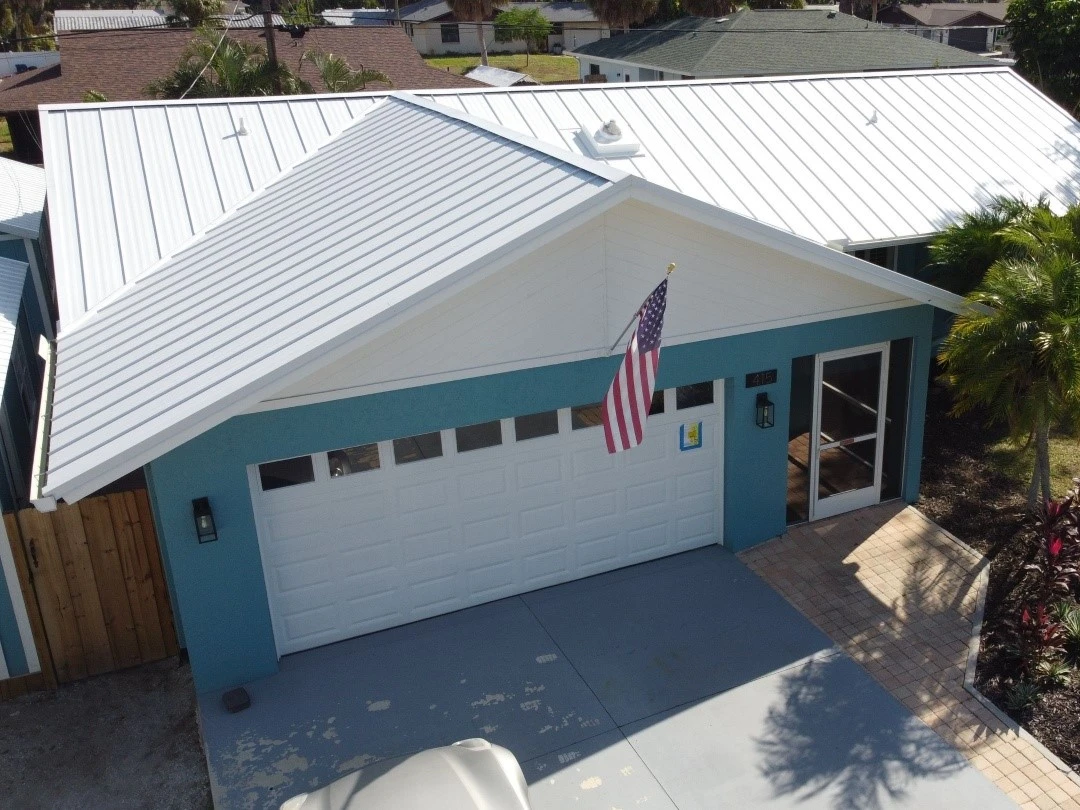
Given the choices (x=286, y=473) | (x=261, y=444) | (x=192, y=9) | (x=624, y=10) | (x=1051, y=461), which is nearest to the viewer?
(x=261, y=444)

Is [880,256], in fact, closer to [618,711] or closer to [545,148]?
[545,148]

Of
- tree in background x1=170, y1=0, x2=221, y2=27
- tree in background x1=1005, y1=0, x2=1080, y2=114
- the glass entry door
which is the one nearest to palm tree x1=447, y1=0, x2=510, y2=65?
tree in background x1=170, y1=0, x2=221, y2=27

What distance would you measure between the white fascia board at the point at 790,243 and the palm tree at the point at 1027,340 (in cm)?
48

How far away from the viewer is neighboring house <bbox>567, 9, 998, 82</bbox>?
1299 inches

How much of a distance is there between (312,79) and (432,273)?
25533 mm

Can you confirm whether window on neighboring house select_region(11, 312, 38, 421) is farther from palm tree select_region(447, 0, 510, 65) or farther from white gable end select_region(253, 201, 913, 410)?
palm tree select_region(447, 0, 510, 65)

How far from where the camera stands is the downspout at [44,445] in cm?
679

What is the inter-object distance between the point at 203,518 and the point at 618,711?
404cm

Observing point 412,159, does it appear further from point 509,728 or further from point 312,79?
point 312,79

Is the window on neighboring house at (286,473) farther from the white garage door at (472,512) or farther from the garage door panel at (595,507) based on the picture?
the garage door panel at (595,507)

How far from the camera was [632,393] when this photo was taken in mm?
7805

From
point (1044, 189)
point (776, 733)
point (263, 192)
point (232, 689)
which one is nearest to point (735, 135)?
point (1044, 189)

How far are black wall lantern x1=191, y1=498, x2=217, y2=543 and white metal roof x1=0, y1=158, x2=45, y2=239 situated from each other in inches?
319

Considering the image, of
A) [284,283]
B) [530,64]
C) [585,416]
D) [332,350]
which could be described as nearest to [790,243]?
[585,416]
